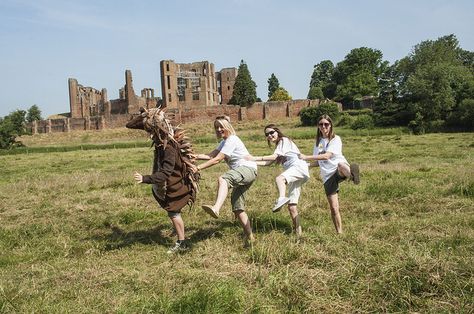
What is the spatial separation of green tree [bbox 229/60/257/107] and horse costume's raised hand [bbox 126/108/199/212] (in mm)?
66624

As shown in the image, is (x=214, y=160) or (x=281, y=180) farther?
(x=281, y=180)

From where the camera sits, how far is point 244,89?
2987 inches

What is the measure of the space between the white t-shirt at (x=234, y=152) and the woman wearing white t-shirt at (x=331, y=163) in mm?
933

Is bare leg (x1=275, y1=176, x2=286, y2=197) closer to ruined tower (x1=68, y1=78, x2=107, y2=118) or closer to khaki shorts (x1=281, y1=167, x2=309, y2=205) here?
khaki shorts (x1=281, y1=167, x2=309, y2=205)

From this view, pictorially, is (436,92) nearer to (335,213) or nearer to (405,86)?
(405,86)

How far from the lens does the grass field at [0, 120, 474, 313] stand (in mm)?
4344

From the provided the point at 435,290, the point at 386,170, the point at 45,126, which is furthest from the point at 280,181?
the point at 45,126

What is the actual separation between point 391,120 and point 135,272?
45255mm

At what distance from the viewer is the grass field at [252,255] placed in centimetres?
434

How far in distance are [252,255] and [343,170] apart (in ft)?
7.16

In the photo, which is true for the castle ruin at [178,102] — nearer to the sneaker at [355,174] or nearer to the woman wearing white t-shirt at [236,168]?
the woman wearing white t-shirt at [236,168]

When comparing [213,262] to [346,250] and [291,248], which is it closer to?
[291,248]

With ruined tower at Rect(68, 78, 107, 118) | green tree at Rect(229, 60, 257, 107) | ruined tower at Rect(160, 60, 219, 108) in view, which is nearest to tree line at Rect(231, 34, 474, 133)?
green tree at Rect(229, 60, 257, 107)

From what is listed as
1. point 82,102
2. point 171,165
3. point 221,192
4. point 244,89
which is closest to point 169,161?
point 171,165
